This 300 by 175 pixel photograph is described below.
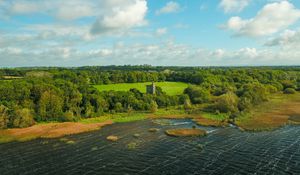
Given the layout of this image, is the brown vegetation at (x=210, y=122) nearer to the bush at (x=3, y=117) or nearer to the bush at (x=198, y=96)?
the bush at (x=198, y=96)

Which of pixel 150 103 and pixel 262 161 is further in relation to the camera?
pixel 150 103

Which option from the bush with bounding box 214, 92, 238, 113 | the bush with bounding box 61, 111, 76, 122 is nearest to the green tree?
the bush with bounding box 61, 111, 76, 122

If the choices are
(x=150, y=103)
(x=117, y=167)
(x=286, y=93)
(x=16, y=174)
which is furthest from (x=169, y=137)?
(x=286, y=93)

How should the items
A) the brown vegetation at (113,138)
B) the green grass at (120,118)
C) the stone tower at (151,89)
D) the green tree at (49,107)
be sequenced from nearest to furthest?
1. the brown vegetation at (113,138)
2. the green tree at (49,107)
3. the green grass at (120,118)
4. the stone tower at (151,89)

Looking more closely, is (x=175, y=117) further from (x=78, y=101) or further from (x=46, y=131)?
(x=46, y=131)

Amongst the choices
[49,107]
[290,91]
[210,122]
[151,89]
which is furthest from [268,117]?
[290,91]

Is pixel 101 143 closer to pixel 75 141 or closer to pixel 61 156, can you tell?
pixel 75 141

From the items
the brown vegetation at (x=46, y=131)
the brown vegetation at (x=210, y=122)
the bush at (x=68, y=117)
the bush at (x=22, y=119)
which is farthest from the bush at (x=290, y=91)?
the bush at (x=22, y=119)
